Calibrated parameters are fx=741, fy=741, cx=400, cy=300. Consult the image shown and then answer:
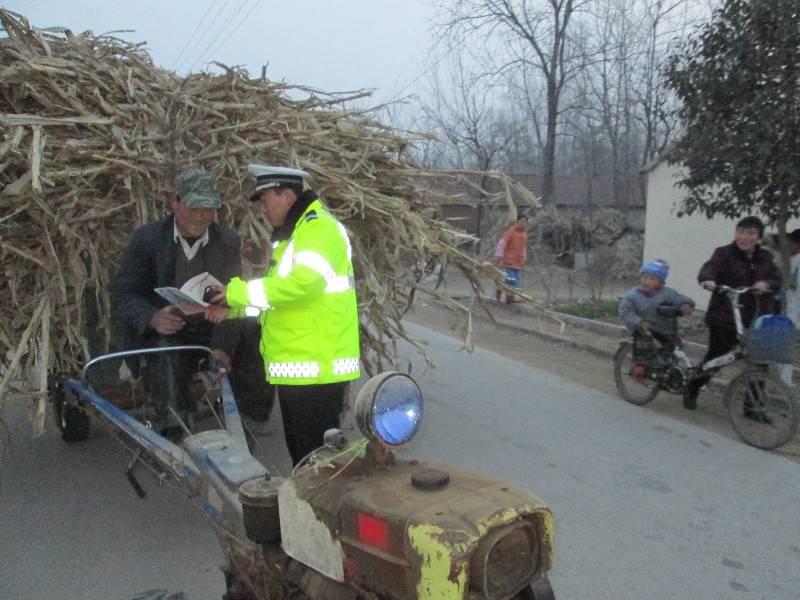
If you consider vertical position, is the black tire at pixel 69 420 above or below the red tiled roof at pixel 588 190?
below

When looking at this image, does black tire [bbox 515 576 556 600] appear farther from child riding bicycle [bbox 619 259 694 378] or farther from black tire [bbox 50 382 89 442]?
child riding bicycle [bbox 619 259 694 378]

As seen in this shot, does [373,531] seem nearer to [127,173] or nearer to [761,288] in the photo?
[127,173]

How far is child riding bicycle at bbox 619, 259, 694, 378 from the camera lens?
22.7 ft

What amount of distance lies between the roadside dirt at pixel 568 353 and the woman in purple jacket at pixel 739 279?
0.46 metres

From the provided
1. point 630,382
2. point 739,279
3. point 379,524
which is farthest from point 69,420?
point 739,279

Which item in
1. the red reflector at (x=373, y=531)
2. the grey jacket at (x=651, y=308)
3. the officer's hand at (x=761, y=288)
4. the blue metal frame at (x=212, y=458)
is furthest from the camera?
the grey jacket at (x=651, y=308)

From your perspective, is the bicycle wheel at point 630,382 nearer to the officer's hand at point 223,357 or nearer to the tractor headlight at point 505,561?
the officer's hand at point 223,357

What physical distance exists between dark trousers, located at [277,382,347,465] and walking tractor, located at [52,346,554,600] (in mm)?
523

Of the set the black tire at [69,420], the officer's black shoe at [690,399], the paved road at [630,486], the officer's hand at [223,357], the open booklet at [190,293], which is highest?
the open booklet at [190,293]

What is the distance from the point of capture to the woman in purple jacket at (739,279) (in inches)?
252

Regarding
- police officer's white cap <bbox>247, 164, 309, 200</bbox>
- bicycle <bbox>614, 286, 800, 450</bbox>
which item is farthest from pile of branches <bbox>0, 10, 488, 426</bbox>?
bicycle <bbox>614, 286, 800, 450</bbox>

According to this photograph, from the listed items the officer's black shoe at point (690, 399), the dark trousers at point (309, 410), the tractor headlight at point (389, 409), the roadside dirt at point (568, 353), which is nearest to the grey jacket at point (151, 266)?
the dark trousers at point (309, 410)

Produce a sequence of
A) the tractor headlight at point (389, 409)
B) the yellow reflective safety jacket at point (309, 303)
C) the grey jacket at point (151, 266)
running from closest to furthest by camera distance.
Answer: the tractor headlight at point (389, 409), the yellow reflective safety jacket at point (309, 303), the grey jacket at point (151, 266)

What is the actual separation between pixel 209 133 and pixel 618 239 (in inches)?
719
